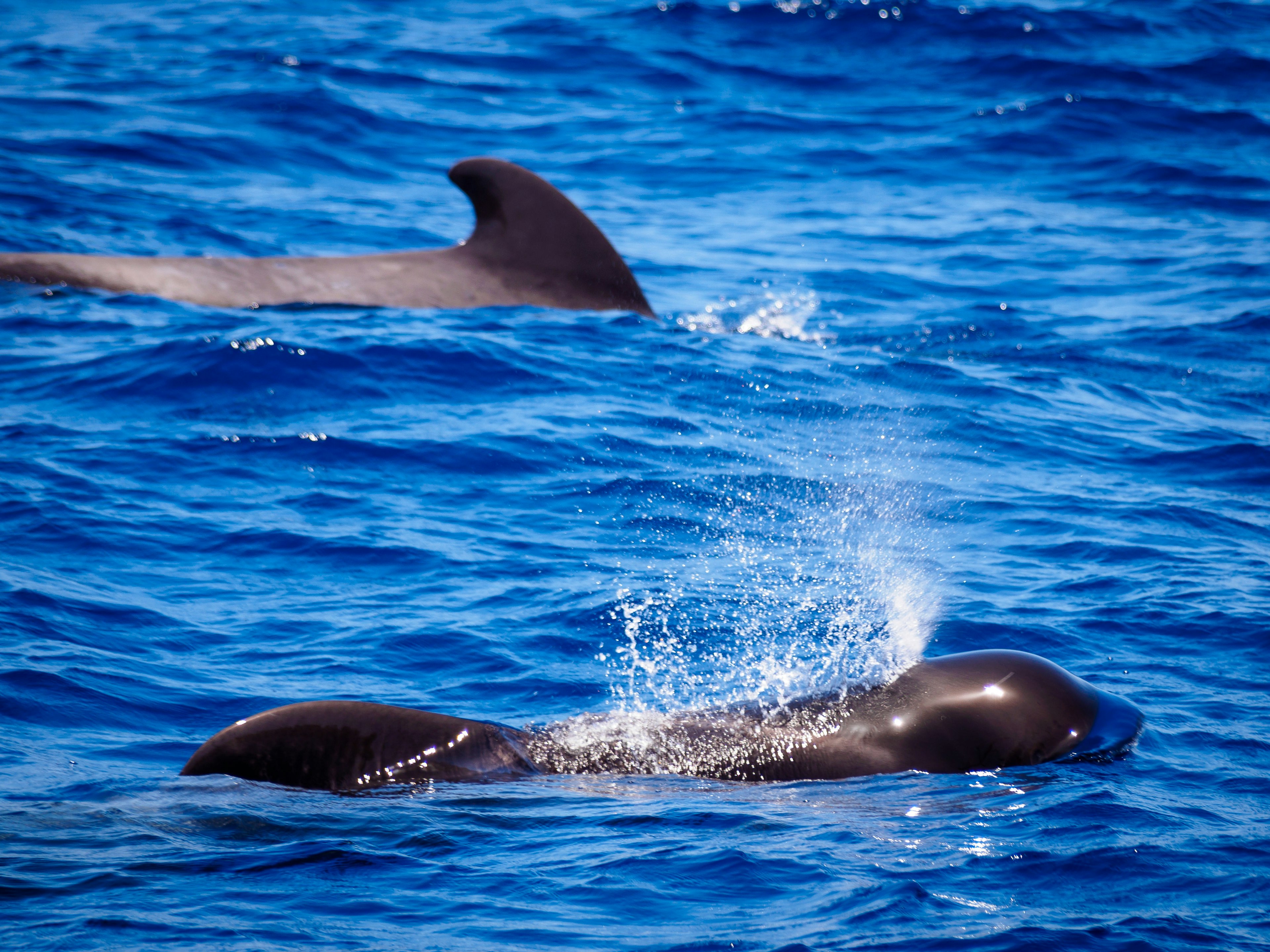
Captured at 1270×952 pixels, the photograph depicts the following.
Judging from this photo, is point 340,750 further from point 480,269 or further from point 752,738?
point 480,269

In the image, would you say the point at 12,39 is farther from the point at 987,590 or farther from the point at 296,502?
the point at 987,590

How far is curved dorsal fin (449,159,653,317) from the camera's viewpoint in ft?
49.0

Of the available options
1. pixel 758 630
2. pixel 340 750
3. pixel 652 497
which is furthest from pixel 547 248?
pixel 340 750

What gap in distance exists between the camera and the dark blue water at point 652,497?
17.6ft

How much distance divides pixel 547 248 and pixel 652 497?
513 cm

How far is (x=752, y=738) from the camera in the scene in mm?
6484

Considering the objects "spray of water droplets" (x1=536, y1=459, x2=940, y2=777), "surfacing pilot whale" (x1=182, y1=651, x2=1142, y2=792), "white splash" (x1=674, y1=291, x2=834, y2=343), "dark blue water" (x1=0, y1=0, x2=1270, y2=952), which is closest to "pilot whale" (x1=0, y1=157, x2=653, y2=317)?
"dark blue water" (x1=0, y1=0, x2=1270, y2=952)

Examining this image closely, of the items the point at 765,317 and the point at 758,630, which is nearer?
the point at 758,630

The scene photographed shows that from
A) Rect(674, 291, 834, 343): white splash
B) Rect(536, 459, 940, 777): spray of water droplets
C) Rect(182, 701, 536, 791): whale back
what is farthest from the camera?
Rect(674, 291, 834, 343): white splash

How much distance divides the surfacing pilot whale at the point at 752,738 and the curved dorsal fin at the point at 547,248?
28.7ft

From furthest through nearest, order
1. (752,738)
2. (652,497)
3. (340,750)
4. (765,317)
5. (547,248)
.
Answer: (765,317) → (547,248) → (652,497) → (752,738) → (340,750)

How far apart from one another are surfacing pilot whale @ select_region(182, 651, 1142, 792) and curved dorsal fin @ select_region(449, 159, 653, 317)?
875cm

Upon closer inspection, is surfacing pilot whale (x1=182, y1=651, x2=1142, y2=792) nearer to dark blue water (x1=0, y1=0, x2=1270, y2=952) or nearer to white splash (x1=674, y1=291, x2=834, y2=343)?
dark blue water (x1=0, y1=0, x2=1270, y2=952)

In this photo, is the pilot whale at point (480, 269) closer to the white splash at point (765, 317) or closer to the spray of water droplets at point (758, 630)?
the white splash at point (765, 317)
